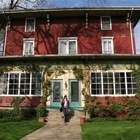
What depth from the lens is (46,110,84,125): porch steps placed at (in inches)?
623

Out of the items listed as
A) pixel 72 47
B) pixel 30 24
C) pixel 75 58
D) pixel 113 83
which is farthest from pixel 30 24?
pixel 113 83

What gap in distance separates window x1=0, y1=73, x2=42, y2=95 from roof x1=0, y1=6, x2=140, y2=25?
7274mm

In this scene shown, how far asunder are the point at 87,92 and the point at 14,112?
218 inches

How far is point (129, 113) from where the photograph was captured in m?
16.9

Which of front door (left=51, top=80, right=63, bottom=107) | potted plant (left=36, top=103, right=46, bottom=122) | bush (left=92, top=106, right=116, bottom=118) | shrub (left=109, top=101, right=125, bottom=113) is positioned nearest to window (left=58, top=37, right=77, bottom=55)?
front door (left=51, top=80, right=63, bottom=107)

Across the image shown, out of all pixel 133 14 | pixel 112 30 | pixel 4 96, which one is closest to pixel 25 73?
pixel 4 96

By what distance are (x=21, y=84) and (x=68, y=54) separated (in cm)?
422

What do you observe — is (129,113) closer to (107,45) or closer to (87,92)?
(87,92)

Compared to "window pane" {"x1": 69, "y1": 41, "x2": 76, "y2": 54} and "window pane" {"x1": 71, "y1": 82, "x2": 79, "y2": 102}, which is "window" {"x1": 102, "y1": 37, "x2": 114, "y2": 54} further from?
"window pane" {"x1": 71, "y1": 82, "x2": 79, "y2": 102}

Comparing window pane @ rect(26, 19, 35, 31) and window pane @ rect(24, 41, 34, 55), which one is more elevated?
window pane @ rect(26, 19, 35, 31)

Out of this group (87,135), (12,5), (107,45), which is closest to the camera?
(87,135)

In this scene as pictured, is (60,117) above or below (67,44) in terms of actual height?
below

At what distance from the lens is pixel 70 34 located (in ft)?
76.3

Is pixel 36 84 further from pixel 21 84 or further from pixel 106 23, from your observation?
pixel 106 23
